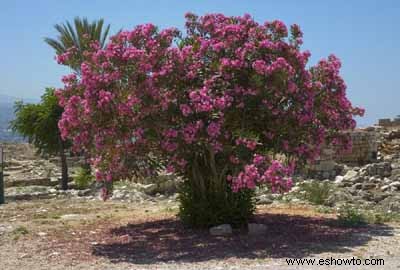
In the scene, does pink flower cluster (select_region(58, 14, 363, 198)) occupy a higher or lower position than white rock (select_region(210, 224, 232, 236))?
higher

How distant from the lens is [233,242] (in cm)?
880

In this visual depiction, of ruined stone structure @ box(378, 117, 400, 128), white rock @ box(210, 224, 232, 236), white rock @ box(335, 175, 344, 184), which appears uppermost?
ruined stone structure @ box(378, 117, 400, 128)

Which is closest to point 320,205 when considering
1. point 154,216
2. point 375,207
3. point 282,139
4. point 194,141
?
point 375,207

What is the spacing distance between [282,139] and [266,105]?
765mm

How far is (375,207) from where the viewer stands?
45.1ft

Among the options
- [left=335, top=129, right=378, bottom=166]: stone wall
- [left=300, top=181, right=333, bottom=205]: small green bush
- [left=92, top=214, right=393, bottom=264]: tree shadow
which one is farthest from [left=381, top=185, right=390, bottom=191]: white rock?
[left=92, top=214, right=393, bottom=264]: tree shadow

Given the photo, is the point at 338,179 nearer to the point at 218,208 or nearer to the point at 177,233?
the point at 218,208

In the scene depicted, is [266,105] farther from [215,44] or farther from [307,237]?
[307,237]

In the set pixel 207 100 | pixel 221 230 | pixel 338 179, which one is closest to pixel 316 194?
pixel 221 230

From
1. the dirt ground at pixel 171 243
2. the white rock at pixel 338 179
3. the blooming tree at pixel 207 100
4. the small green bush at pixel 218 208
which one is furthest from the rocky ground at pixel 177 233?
the white rock at pixel 338 179

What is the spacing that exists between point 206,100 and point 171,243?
7.40ft

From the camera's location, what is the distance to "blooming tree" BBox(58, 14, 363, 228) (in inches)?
334

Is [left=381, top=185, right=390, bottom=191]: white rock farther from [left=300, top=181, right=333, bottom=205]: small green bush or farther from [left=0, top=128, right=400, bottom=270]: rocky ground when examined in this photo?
[left=300, top=181, right=333, bottom=205]: small green bush

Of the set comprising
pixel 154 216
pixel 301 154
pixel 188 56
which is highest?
pixel 188 56
